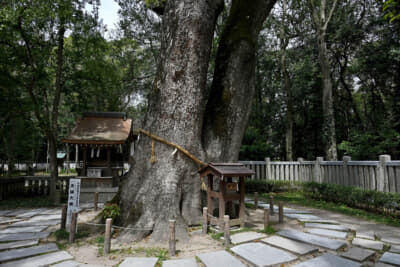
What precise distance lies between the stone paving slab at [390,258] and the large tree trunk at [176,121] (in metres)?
3.54

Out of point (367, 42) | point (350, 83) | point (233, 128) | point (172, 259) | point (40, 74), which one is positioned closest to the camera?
point (172, 259)

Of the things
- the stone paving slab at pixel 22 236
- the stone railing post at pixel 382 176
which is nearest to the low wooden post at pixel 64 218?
the stone paving slab at pixel 22 236

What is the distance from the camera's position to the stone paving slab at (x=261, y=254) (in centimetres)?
354

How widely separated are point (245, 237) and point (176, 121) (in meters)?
2.88

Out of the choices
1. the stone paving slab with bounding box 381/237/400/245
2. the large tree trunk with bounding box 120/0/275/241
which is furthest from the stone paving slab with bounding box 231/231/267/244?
the stone paving slab with bounding box 381/237/400/245

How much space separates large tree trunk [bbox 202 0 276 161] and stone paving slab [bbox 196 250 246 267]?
2.51m

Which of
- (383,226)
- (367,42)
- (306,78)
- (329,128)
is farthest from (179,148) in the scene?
(367,42)

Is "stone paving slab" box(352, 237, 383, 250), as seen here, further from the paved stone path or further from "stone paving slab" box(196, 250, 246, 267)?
"stone paving slab" box(196, 250, 246, 267)

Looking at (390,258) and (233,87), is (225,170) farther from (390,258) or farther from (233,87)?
(390,258)

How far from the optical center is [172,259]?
372cm

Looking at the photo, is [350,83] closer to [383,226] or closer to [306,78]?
[306,78]

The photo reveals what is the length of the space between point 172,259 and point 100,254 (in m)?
1.34

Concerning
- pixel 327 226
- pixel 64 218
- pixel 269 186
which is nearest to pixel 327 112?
pixel 269 186

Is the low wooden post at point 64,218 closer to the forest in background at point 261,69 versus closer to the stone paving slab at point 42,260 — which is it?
the stone paving slab at point 42,260
